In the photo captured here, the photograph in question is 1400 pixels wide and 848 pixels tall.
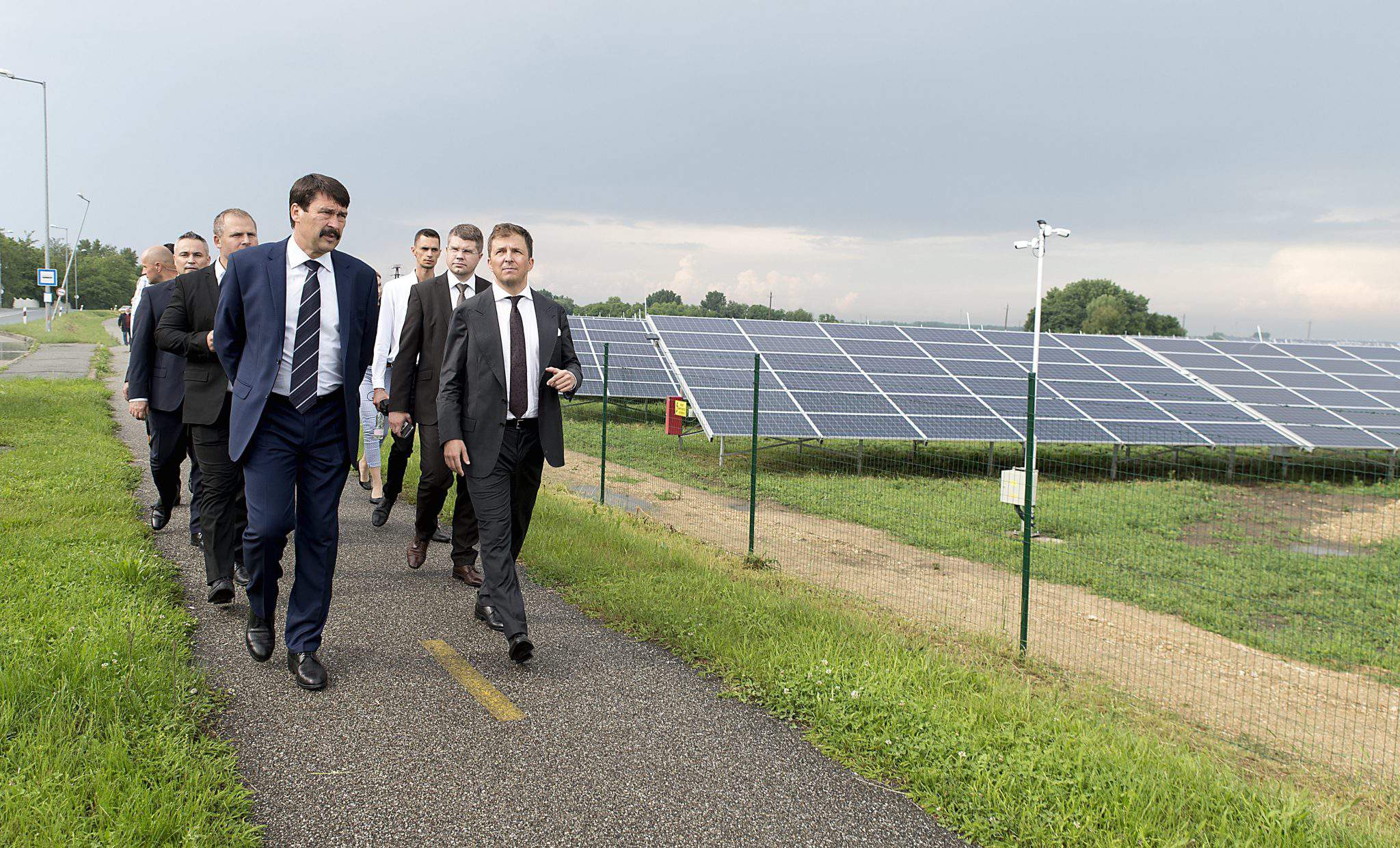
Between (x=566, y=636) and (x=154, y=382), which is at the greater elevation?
(x=154, y=382)

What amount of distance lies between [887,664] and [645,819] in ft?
5.86

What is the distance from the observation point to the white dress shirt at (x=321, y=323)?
12.9 ft

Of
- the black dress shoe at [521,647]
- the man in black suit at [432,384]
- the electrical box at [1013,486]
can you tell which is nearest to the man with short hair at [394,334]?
the man in black suit at [432,384]

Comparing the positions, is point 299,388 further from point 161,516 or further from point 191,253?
point 161,516

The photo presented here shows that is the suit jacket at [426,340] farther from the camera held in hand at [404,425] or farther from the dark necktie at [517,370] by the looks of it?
the dark necktie at [517,370]

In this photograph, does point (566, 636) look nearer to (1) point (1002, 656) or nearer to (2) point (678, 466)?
(1) point (1002, 656)

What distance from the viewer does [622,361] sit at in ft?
71.4

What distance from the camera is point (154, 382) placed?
5859mm

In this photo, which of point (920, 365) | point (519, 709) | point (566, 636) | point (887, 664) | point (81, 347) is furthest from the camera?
point (81, 347)

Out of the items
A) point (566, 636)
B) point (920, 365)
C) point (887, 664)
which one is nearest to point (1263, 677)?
point (887, 664)

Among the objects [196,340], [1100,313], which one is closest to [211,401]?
[196,340]

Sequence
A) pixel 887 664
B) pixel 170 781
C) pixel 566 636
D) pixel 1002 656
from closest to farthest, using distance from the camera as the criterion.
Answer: pixel 170 781 → pixel 887 664 → pixel 566 636 → pixel 1002 656

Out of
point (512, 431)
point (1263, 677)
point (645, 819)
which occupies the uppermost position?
point (512, 431)

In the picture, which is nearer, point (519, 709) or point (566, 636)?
point (519, 709)
